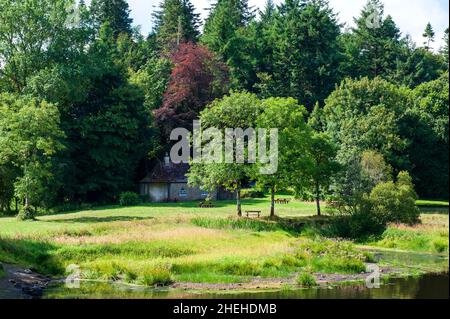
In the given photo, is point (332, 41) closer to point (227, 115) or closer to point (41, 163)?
point (227, 115)

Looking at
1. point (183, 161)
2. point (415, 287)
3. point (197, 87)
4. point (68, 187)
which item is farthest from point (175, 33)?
point (415, 287)

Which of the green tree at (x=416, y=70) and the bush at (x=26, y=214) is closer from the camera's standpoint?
the bush at (x=26, y=214)

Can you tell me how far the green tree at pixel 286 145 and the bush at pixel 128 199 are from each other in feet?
57.6

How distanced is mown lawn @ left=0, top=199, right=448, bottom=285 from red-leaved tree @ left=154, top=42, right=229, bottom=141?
24529mm

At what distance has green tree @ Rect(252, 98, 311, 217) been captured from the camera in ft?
167

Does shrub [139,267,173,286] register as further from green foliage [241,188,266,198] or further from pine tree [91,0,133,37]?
pine tree [91,0,133,37]

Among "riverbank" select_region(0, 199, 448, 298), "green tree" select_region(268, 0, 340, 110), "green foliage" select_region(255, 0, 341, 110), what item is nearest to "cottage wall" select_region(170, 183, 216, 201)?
"riverbank" select_region(0, 199, 448, 298)

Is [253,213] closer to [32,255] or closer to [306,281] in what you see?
[32,255]

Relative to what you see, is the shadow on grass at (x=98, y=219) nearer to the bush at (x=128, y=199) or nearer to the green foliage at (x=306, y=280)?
the bush at (x=128, y=199)

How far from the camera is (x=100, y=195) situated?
67.4 metres

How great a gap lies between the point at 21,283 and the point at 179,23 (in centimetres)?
7181

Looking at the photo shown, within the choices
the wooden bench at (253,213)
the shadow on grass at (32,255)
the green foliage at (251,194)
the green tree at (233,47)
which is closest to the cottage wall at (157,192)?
the green foliage at (251,194)

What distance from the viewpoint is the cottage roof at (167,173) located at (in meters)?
67.8

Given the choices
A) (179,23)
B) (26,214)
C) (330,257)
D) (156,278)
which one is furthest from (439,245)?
(179,23)
